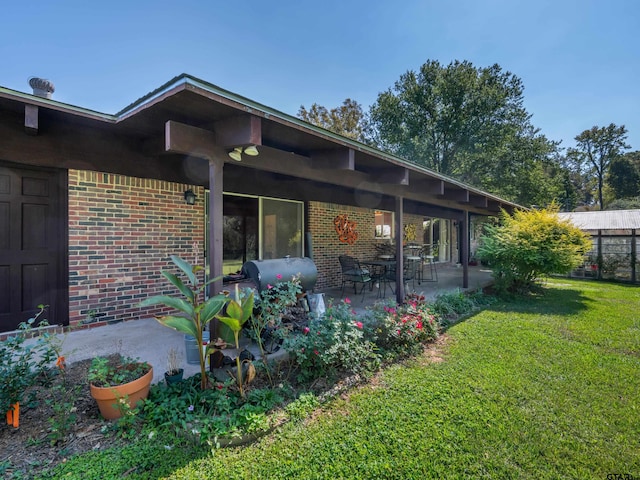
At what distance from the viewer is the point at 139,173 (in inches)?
176

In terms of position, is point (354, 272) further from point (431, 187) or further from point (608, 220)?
point (608, 220)

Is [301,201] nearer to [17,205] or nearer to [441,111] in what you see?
[17,205]

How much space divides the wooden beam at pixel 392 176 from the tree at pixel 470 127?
1543 cm

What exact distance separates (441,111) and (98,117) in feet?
61.8

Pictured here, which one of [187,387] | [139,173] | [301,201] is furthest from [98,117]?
[301,201]

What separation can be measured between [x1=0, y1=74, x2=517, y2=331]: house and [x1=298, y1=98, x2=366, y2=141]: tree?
15.9m

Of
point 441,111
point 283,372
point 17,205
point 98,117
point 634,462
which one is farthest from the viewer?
point 441,111

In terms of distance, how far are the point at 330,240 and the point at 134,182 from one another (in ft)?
15.0

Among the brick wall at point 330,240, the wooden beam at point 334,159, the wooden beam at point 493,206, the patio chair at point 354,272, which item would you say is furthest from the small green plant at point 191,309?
the wooden beam at point 493,206

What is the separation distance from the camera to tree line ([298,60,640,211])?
17688 mm

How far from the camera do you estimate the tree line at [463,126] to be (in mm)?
17688

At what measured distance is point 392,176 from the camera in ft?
16.7

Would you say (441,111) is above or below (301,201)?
above

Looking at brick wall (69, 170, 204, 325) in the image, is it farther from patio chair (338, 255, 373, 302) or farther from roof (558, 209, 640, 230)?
roof (558, 209, 640, 230)
